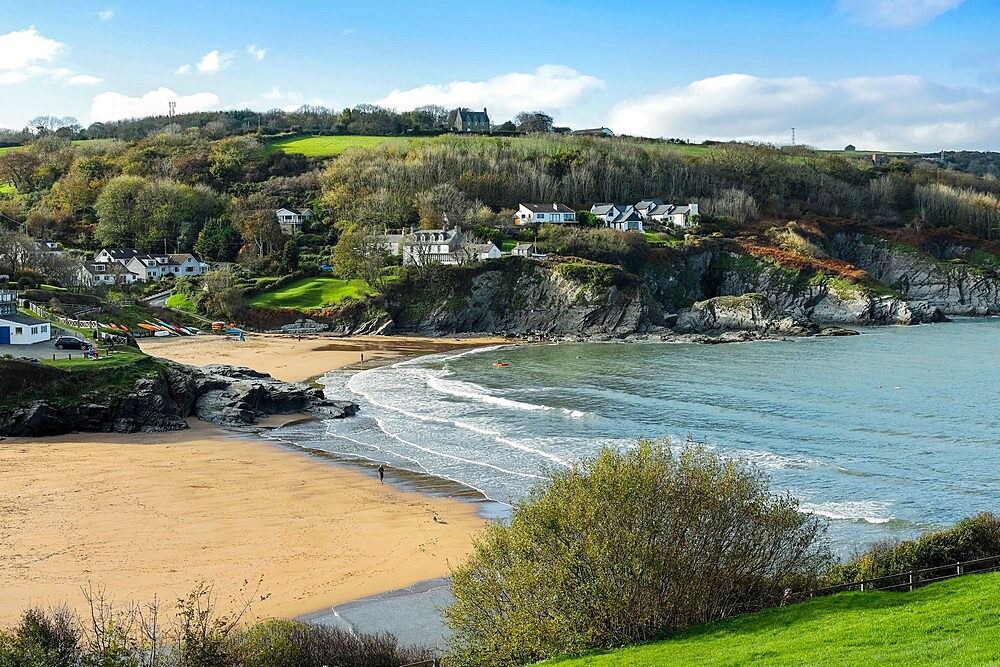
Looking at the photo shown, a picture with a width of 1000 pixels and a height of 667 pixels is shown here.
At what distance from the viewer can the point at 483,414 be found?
46906 millimetres

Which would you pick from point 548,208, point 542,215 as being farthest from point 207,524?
point 548,208

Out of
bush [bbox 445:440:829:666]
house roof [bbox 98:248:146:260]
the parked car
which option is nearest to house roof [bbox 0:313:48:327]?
the parked car

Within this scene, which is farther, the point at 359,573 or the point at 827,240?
the point at 827,240

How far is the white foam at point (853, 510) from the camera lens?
27.7m

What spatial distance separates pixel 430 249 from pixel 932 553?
79967mm

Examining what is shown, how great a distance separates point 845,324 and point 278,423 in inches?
2847

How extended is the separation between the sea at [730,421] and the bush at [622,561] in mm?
6639

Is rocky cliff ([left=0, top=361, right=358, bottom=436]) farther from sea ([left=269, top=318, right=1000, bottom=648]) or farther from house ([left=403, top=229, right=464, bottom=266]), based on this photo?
house ([left=403, top=229, right=464, bottom=266])

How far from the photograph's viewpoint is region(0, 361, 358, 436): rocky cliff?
40.5 meters

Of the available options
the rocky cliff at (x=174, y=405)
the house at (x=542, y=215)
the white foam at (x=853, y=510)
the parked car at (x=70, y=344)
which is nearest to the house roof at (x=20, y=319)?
the parked car at (x=70, y=344)

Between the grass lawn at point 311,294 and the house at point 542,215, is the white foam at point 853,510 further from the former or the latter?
the house at point 542,215

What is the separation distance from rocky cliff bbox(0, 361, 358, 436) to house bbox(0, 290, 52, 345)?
832 centimetres

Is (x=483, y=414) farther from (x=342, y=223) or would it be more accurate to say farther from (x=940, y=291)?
(x=940, y=291)

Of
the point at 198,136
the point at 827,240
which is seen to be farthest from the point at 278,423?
the point at 198,136
